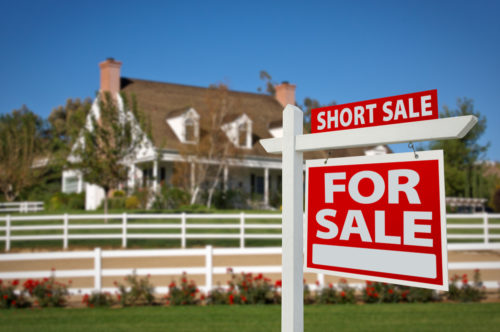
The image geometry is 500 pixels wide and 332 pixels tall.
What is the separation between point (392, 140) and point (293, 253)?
832 mm

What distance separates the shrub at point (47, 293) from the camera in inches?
324

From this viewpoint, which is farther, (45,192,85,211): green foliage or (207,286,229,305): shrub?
(45,192,85,211): green foliage

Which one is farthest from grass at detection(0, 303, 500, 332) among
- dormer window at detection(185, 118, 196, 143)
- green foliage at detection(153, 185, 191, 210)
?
dormer window at detection(185, 118, 196, 143)

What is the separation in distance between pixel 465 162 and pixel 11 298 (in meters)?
30.4

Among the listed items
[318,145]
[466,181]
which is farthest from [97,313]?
[466,181]

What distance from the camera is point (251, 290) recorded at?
27.6ft

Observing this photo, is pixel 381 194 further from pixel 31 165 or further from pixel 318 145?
pixel 31 165

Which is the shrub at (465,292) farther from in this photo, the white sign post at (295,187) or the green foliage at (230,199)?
the green foliage at (230,199)

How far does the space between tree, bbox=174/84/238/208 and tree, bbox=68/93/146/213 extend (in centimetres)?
571

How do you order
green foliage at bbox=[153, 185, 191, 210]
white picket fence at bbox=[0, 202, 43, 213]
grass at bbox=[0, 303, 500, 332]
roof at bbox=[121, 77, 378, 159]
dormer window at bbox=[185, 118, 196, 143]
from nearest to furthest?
grass at bbox=[0, 303, 500, 332]
green foliage at bbox=[153, 185, 191, 210]
dormer window at bbox=[185, 118, 196, 143]
roof at bbox=[121, 77, 378, 159]
white picket fence at bbox=[0, 202, 43, 213]

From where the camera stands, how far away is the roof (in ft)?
94.5

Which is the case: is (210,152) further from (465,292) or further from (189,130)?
(465,292)

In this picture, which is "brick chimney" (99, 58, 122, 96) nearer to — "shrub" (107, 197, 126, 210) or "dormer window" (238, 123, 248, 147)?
"shrub" (107, 197, 126, 210)

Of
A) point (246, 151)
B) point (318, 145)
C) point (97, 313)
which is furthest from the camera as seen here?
point (246, 151)
